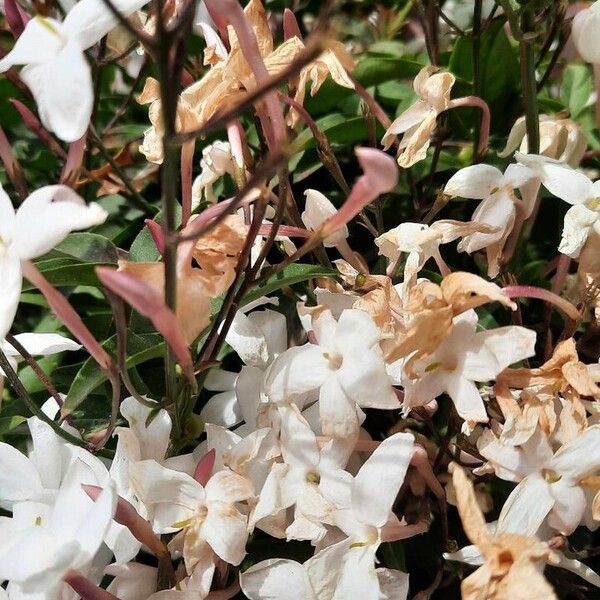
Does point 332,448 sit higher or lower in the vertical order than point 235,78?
lower

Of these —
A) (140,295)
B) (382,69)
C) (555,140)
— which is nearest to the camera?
(140,295)

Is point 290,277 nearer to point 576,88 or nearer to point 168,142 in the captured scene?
point 168,142

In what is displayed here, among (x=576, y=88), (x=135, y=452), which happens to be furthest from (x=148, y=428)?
→ (x=576, y=88)

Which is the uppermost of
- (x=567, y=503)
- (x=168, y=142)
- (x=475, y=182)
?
(x=168, y=142)

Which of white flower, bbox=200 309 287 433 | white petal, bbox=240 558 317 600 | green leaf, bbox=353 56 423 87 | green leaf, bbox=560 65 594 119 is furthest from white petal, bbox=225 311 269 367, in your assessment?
green leaf, bbox=560 65 594 119

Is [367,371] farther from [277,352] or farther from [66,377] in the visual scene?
[66,377]

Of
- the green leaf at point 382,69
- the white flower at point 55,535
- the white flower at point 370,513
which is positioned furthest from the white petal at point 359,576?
the green leaf at point 382,69

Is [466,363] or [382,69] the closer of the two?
[466,363]
